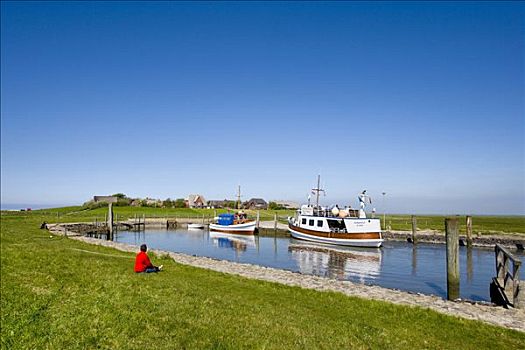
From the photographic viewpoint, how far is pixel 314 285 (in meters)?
18.1

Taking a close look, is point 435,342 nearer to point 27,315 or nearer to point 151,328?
point 151,328

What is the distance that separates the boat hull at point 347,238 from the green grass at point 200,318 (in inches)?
1513

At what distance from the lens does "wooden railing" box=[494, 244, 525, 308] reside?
15.3m

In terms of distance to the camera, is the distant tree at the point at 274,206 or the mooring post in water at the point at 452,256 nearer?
the mooring post in water at the point at 452,256

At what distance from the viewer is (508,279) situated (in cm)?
1719

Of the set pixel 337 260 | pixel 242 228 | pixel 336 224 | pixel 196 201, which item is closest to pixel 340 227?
pixel 336 224

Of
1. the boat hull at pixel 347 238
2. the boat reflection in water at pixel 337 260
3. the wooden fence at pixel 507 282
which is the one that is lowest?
the boat reflection in water at pixel 337 260

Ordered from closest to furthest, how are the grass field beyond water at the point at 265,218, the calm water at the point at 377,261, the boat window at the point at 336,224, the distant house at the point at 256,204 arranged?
the calm water at the point at 377,261 → the boat window at the point at 336,224 → the grass field beyond water at the point at 265,218 → the distant house at the point at 256,204

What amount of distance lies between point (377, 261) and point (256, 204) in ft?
406

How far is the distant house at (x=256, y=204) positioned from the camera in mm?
160750

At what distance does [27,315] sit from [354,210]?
51715mm

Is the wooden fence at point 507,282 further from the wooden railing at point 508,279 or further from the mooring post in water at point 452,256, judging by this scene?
the mooring post in water at point 452,256

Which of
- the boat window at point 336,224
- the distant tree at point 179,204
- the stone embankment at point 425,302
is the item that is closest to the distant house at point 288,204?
the distant tree at point 179,204

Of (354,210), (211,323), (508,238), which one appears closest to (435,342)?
(211,323)
